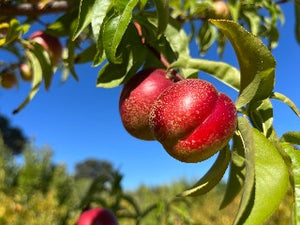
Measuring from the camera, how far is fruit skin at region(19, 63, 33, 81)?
4.80ft

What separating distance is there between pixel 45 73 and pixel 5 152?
329 inches

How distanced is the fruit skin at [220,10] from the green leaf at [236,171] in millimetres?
765

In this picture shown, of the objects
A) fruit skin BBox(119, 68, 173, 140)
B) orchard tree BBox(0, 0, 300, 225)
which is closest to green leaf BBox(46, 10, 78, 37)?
orchard tree BBox(0, 0, 300, 225)

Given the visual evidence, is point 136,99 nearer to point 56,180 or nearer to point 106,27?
point 106,27

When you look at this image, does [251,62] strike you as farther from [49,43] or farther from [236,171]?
[49,43]

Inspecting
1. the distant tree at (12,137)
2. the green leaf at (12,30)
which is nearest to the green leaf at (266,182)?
the green leaf at (12,30)

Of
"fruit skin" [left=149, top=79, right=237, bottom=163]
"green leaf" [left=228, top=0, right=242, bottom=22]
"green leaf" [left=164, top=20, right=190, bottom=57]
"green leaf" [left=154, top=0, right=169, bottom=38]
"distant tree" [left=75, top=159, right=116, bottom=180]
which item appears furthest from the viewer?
"distant tree" [left=75, top=159, right=116, bottom=180]

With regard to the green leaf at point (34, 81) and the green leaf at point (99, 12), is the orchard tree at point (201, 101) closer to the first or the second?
the green leaf at point (99, 12)

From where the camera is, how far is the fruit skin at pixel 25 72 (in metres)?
1.46

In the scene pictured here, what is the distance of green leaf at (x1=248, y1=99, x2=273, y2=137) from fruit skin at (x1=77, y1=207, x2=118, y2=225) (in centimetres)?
50

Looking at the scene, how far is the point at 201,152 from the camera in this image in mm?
588

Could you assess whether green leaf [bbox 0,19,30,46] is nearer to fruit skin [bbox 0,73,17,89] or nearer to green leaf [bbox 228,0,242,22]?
fruit skin [bbox 0,73,17,89]

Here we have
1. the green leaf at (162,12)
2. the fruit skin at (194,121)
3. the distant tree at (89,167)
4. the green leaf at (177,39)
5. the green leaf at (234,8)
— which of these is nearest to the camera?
the fruit skin at (194,121)

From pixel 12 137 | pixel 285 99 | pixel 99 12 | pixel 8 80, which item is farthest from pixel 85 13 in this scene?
pixel 12 137
